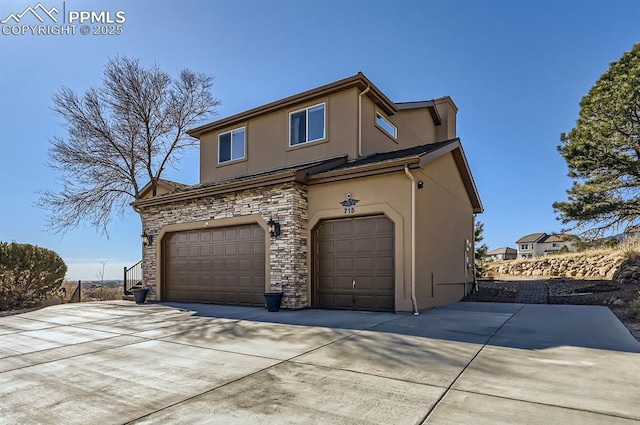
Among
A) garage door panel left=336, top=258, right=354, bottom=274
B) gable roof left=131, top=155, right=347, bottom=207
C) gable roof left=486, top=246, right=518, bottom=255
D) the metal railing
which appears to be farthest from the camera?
gable roof left=486, top=246, right=518, bottom=255

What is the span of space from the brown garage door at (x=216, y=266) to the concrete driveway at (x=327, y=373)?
3.49 meters

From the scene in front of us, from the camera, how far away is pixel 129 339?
21.8 ft

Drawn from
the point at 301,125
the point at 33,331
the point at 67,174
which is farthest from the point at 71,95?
the point at 33,331

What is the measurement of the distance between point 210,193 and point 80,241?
1105 centimetres

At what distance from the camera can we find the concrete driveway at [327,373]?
3.30m

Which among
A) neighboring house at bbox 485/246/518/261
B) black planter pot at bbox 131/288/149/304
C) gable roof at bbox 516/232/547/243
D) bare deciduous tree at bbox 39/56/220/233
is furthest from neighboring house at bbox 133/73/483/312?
neighboring house at bbox 485/246/518/261

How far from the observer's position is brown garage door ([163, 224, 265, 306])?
1141 centimetres

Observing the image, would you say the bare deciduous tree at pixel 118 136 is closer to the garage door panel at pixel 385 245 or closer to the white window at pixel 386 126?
the white window at pixel 386 126

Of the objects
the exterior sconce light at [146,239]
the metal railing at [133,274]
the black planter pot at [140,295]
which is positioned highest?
the exterior sconce light at [146,239]

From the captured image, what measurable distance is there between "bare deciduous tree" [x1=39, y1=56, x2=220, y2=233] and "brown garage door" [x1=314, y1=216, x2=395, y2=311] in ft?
47.5

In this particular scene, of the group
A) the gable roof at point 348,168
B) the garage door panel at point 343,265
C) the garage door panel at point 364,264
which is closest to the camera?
the gable roof at point 348,168

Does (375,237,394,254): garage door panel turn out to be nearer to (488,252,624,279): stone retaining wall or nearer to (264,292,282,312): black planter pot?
(264,292,282,312): black planter pot

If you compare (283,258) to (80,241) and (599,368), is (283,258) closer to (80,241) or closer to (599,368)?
(599,368)

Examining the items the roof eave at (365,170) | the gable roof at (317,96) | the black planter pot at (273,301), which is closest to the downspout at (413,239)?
the roof eave at (365,170)
